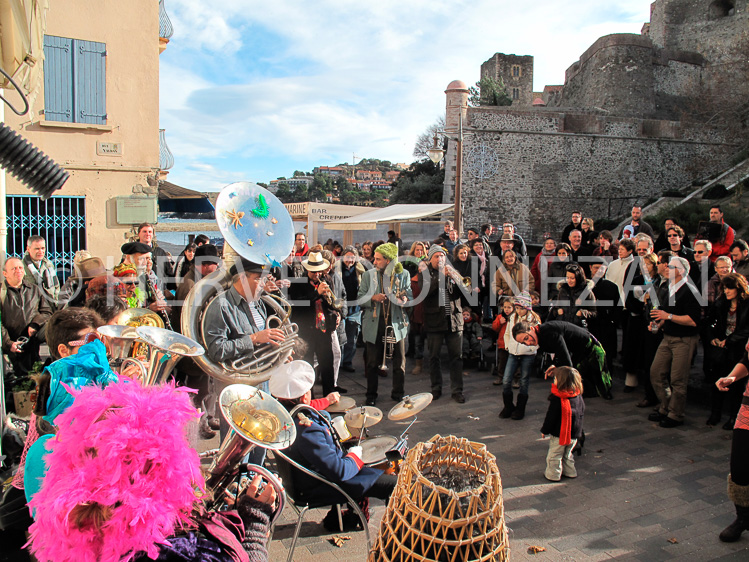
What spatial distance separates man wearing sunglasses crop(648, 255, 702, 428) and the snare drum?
134 inches

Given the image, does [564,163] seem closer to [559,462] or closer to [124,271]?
[559,462]

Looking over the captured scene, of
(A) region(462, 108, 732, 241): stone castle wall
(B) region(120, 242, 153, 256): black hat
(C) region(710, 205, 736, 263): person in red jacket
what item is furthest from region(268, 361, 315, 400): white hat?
(A) region(462, 108, 732, 241): stone castle wall

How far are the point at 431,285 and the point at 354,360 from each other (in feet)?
8.53

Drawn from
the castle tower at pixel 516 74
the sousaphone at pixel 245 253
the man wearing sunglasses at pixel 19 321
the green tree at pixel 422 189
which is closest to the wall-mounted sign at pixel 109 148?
the man wearing sunglasses at pixel 19 321

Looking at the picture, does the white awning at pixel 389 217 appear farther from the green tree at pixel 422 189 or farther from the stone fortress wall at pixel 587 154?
the green tree at pixel 422 189

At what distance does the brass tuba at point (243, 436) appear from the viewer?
2613mm

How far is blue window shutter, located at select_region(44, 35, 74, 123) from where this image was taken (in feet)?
33.9

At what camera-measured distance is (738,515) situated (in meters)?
3.70

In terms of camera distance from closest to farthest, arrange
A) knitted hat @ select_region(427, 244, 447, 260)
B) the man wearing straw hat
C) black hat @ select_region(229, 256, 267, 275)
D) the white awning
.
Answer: black hat @ select_region(229, 256, 267, 275) < the man wearing straw hat < knitted hat @ select_region(427, 244, 447, 260) < the white awning

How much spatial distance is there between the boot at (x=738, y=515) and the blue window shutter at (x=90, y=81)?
37.8ft

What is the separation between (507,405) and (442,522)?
409cm

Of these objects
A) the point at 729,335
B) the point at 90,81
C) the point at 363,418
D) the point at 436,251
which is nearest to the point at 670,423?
the point at 729,335

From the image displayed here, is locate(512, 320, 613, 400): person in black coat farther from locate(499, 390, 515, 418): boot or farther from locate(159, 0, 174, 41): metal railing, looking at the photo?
locate(159, 0, 174, 41): metal railing

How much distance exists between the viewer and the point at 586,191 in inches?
1141
